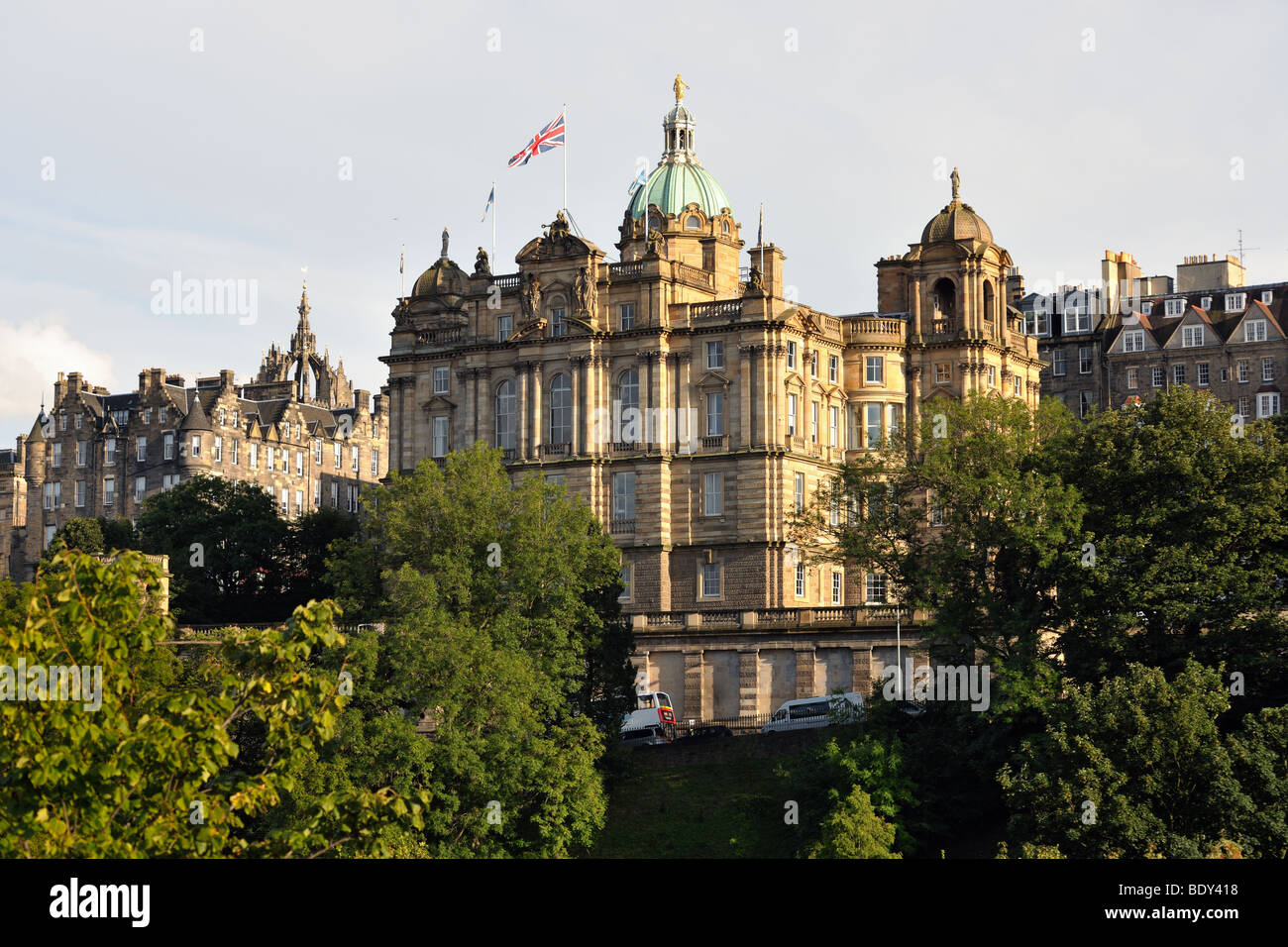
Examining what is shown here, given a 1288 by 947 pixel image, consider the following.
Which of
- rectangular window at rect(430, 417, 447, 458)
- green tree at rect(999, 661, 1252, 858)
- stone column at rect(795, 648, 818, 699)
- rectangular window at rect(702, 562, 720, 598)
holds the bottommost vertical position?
green tree at rect(999, 661, 1252, 858)

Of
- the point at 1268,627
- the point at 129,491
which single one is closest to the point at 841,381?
the point at 1268,627

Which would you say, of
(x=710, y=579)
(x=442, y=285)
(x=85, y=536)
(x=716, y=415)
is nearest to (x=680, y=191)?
(x=442, y=285)

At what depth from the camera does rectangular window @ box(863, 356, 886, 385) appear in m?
113

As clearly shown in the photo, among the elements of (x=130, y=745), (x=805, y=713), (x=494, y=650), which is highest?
(x=494, y=650)

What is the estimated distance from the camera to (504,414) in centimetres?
11350

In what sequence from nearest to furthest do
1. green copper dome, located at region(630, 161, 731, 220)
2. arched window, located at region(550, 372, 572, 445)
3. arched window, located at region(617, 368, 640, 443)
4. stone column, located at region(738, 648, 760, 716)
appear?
stone column, located at region(738, 648, 760, 716) → arched window, located at region(617, 368, 640, 443) → arched window, located at region(550, 372, 572, 445) → green copper dome, located at region(630, 161, 731, 220)

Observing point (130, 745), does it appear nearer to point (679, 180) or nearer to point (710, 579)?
point (710, 579)

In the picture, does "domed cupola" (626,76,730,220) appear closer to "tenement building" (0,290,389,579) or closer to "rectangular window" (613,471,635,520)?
"rectangular window" (613,471,635,520)

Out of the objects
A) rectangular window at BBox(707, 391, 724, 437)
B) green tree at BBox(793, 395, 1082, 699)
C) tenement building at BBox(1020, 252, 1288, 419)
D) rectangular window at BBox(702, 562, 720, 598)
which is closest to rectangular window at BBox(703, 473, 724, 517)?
rectangular window at BBox(707, 391, 724, 437)

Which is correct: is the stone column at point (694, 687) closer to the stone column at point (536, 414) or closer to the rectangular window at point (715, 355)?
the rectangular window at point (715, 355)

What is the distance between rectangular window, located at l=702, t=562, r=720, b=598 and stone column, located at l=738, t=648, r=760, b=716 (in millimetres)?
8971

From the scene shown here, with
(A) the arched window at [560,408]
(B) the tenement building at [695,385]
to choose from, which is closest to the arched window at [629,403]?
(B) the tenement building at [695,385]

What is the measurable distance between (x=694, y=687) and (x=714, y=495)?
12.7m

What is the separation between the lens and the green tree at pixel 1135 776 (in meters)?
62.6
